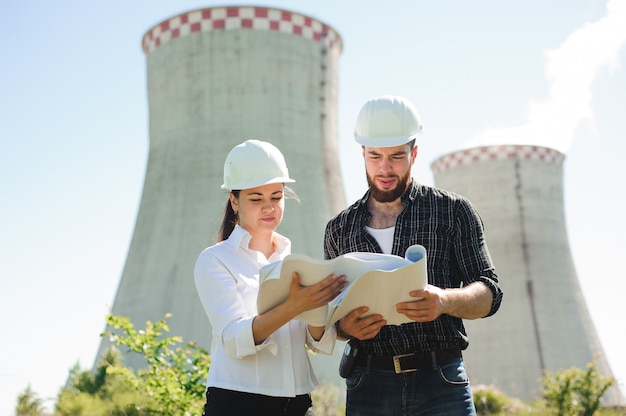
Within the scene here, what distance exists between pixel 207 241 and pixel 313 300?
29.4 ft

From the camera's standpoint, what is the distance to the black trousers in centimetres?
242

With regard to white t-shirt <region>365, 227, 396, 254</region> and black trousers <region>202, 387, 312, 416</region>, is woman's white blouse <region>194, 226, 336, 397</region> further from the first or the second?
white t-shirt <region>365, 227, 396, 254</region>

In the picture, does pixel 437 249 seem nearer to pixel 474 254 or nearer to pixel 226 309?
pixel 474 254

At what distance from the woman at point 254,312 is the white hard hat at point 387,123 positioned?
0.28 meters

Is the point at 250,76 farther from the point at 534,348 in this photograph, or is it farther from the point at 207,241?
the point at 534,348

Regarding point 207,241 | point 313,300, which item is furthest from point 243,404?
point 207,241

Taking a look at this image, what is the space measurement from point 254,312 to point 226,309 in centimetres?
10

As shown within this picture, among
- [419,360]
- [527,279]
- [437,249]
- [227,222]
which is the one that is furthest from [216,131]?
[419,360]

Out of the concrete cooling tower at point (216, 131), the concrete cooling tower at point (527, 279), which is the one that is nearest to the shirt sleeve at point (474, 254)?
the concrete cooling tower at point (216, 131)

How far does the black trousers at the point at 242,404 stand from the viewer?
2418mm

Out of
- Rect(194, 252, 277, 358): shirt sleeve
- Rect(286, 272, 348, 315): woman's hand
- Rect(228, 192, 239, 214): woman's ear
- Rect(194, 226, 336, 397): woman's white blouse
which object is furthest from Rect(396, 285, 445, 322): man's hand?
Rect(228, 192, 239, 214): woman's ear

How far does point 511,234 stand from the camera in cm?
1658

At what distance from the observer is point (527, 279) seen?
1605cm

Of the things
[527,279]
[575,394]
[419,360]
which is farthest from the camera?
[527,279]
